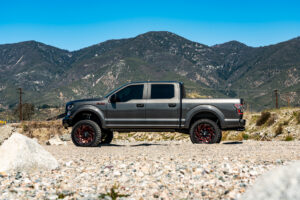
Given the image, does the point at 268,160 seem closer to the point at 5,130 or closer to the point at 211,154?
the point at 211,154

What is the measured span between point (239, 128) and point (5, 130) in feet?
31.8

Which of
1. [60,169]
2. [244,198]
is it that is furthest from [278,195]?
[60,169]

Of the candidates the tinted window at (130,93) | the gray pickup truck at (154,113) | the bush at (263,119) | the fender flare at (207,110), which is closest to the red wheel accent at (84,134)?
the gray pickup truck at (154,113)

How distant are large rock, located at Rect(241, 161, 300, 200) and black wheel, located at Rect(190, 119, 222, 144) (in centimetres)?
803

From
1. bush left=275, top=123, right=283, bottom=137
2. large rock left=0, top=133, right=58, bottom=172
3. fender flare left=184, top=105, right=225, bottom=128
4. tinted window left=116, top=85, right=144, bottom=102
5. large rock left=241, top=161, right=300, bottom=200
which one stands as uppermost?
tinted window left=116, top=85, right=144, bottom=102

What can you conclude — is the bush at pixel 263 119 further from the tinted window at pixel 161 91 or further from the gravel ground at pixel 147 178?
the gravel ground at pixel 147 178

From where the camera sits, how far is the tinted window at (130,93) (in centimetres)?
1183

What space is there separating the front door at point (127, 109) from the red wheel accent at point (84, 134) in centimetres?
64

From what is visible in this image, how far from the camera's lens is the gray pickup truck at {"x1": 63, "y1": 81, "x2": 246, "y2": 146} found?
1138 cm

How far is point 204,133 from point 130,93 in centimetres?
286

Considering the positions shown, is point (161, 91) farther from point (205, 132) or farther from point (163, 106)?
point (205, 132)

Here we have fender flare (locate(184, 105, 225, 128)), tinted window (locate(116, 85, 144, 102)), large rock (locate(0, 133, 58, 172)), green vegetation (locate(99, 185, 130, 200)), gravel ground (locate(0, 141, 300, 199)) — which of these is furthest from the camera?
tinted window (locate(116, 85, 144, 102))

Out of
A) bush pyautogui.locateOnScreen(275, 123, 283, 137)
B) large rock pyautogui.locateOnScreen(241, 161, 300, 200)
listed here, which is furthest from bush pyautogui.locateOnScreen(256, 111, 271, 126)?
large rock pyautogui.locateOnScreen(241, 161, 300, 200)

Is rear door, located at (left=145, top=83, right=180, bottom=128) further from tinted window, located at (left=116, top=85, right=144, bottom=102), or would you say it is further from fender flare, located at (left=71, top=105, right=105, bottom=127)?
fender flare, located at (left=71, top=105, right=105, bottom=127)
